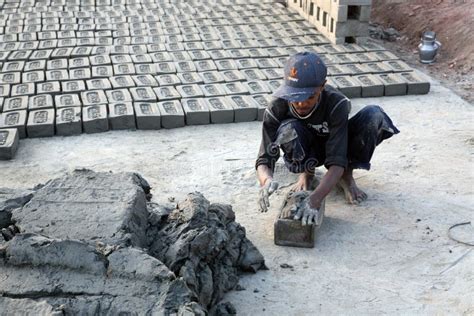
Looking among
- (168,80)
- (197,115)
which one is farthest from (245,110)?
(168,80)

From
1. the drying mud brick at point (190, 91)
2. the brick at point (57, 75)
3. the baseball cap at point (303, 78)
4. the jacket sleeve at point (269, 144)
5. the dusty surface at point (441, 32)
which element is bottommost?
the dusty surface at point (441, 32)

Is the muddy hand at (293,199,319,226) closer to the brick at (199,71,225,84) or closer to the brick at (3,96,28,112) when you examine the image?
the brick at (199,71,225,84)

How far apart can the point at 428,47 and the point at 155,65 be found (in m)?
3.29

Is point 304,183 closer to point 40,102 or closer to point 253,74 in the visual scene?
point 253,74

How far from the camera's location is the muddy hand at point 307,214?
388cm

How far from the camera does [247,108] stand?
5.91 m

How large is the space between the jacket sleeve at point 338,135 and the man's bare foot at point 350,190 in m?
0.54

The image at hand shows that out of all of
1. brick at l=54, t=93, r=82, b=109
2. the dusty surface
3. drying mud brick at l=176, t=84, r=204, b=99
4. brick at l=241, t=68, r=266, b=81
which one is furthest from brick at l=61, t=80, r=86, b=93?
the dusty surface

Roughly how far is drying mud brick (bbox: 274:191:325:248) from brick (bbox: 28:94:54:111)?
305 centimetres

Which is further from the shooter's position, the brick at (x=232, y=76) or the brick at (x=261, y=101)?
the brick at (x=232, y=76)

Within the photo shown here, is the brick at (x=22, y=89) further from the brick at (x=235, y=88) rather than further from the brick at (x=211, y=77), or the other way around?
the brick at (x=235, y=88)

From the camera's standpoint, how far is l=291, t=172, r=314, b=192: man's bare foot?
14.7ft

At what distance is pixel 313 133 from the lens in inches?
165

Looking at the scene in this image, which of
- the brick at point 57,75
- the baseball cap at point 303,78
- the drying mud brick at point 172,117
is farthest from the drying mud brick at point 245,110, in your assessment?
the baseball cap at point 303,78
